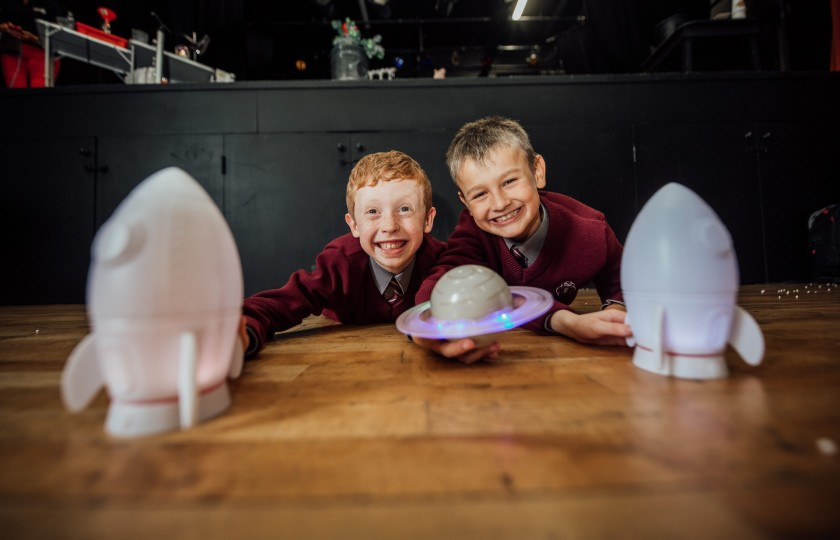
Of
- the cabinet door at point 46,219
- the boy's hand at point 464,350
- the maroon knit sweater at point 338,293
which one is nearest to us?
the boy's hand at point 464,350

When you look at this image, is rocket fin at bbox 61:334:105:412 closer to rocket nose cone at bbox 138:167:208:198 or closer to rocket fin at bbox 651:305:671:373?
rocket nose cone at bbox 138:167:208:198

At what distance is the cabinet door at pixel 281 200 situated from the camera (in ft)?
7.46

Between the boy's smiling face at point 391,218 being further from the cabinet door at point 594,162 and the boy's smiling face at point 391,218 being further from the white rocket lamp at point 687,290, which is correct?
the cabinet door at point 594,162

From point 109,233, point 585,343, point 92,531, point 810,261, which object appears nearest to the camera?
point 92,531

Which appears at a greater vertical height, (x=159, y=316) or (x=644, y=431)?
(x=159, y=316)

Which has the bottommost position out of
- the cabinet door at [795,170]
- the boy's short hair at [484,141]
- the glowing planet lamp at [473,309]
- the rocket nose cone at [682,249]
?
the glowing planet lamp at [473,309]

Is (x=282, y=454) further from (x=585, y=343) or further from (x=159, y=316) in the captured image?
(x=585, y=343)

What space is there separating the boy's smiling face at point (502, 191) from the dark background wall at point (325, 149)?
1.32 metres

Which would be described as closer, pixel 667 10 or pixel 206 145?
pixel 206 145

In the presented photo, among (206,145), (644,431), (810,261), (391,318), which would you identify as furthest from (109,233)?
(810,261)

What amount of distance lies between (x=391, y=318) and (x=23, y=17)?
3447mm

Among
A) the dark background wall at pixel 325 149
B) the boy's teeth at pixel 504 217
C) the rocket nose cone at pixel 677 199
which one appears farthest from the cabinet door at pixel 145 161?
the rocket nose cone at pixel 677 199

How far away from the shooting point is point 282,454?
0.34 m

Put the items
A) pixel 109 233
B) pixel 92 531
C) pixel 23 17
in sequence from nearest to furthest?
pixel 92 531, pixel 109 233, pixel 23 17
